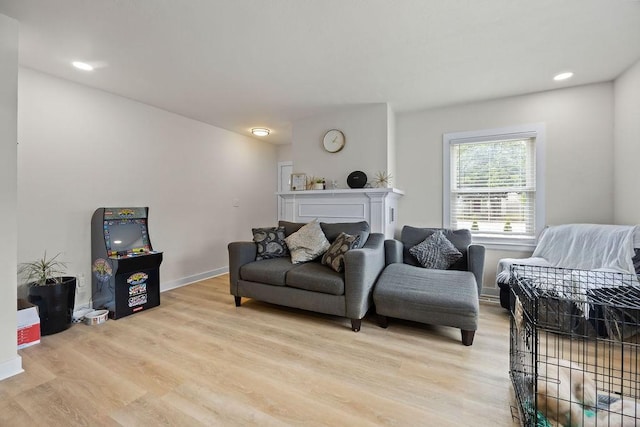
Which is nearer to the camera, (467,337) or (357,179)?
(467,337)

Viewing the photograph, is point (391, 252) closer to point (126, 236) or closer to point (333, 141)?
point (333, 141)

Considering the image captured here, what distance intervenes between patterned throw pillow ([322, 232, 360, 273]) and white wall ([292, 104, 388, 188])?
3.57 ft

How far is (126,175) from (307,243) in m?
2.32

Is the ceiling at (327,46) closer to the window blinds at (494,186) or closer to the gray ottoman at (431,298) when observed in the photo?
the window blinds at (494,186)

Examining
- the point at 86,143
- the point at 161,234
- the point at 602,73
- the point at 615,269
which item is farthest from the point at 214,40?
the point at 615,269

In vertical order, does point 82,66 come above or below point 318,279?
above

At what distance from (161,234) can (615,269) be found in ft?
15.8

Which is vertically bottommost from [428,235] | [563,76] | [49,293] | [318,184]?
[49,293]

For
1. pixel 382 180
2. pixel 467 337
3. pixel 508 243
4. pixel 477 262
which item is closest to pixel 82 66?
pixel 382 180

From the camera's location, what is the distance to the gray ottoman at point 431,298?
2.18 meters

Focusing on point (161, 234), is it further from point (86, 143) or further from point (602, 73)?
point (602, 73)

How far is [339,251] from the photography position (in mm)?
2789

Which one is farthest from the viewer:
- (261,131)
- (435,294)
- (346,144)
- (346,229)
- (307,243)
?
(261,131)

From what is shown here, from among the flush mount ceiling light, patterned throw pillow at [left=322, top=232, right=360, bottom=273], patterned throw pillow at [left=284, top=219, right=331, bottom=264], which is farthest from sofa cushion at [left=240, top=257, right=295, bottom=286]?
the flush mount ceiling light
